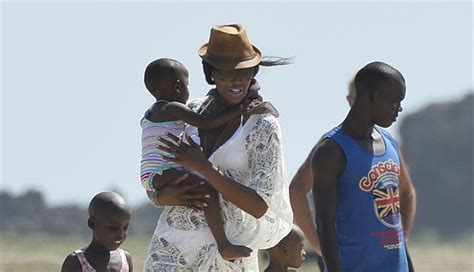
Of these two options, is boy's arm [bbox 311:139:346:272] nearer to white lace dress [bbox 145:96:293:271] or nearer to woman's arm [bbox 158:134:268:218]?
white lace dress [bbox 145:96:293:271]

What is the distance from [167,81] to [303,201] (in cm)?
283

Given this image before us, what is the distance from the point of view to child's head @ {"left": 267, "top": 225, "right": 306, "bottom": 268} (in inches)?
419

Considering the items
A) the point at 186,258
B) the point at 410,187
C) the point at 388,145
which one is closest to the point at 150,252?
the point at 186,258

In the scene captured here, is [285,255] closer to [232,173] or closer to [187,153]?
[232,173]

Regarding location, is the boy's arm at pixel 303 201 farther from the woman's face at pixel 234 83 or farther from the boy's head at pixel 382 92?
the woman's face at pixel 234 83

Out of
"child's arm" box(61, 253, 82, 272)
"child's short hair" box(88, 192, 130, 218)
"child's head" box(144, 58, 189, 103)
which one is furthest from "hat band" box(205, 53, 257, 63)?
"child's arm" box(61, 253, 82, 272)

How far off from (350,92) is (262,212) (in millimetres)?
3049

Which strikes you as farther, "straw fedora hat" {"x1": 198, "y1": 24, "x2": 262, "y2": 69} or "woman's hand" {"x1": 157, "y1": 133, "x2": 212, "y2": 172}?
"straw fedora hat" {"x1": 198, "y1": 24, "x2": 262, "y2": 69}

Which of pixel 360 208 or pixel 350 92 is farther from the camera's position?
pixel 350 92

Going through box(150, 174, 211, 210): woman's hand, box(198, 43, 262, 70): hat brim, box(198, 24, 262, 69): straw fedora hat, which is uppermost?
box(198, 24, 262, 69): straw fedora hat

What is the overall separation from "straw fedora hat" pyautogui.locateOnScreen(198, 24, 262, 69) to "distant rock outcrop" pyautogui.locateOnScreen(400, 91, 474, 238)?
196 feet

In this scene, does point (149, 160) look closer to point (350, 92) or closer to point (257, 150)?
point (257, 150)

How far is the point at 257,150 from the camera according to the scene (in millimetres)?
8641

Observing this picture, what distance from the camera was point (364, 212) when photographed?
9195 mm
